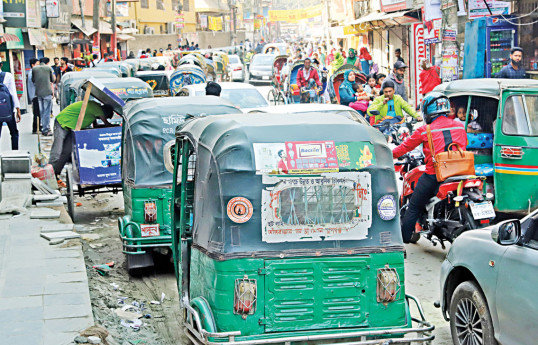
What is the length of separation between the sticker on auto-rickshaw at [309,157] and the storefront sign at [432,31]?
1658 centimetres

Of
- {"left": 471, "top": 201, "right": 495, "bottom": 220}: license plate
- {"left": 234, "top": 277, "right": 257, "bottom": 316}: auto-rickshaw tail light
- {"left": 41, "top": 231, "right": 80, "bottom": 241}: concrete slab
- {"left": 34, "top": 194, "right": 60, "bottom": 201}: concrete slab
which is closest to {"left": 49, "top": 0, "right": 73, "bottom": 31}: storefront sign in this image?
{"left": 34, "top": 194, "right": 60, "bottom": 201}: concrete slab

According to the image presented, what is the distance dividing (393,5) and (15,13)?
1492 centimetres

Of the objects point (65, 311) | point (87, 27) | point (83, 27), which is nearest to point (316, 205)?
point (65, 311)

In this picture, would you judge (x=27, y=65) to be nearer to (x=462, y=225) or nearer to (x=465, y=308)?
(x=462, y=225)

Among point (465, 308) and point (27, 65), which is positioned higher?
point (27, 65)

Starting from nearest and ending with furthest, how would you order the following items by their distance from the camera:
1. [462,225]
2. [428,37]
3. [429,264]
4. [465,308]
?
[465,308] < [462,225] < [429,264] < [428,37]

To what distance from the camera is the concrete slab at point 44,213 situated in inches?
440

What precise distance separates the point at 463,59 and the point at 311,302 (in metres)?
15.5

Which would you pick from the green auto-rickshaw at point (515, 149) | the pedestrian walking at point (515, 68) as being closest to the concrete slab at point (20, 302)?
the green auto-rickshaw at point (515, 149)

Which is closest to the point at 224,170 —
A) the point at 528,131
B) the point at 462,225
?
the point at 462,225

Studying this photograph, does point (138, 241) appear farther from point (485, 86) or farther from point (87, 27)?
point (87, 27)

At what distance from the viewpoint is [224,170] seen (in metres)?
→ 5.53

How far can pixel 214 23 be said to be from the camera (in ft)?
343

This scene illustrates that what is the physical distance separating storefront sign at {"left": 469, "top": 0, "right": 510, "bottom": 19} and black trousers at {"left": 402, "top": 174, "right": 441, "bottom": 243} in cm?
1136
